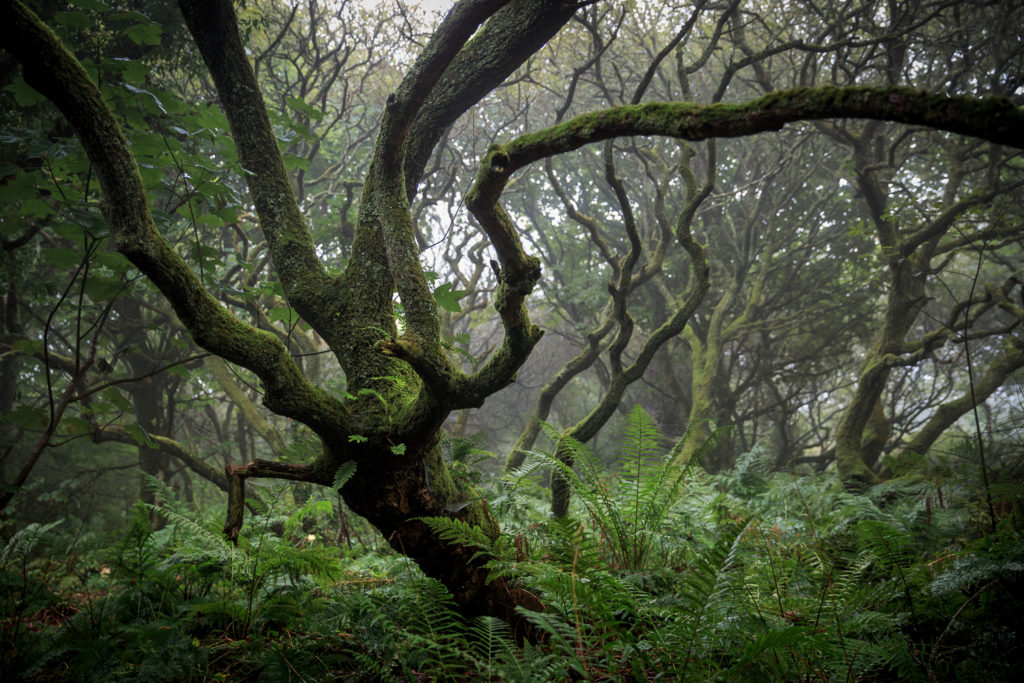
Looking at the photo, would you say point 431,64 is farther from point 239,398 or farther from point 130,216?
point 239,398

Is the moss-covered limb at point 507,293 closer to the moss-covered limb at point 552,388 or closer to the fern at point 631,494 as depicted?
the fern at point 631,494

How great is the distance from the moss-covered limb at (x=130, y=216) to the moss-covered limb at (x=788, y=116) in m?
1.29

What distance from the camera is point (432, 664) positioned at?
6.93 feet

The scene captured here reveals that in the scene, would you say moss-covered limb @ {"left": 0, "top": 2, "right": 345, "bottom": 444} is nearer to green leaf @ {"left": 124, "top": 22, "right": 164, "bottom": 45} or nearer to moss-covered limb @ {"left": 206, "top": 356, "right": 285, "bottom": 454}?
green leaf @ {"left": 124, "top": 22, "right": 164, "bottom": 45}

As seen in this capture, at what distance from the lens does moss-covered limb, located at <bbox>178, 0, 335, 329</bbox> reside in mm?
2779

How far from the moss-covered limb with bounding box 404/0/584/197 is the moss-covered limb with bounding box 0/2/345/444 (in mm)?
1395

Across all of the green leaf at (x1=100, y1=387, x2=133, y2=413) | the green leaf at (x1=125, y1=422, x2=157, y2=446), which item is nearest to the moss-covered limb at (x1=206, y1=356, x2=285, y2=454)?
the green leaf at (x1=125, y1=422, x2=157, y2=446)

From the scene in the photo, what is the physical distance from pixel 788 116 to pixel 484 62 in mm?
2083

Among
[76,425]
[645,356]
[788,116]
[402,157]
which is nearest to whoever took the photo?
[788,116]

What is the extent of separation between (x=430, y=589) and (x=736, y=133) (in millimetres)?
2123

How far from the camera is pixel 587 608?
1859mm

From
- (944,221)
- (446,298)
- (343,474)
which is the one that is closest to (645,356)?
(446,298)

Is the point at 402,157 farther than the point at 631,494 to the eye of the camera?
No

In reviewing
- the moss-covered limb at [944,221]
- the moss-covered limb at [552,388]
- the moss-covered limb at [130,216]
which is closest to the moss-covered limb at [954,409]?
the moss-covered limb at [944,221]
